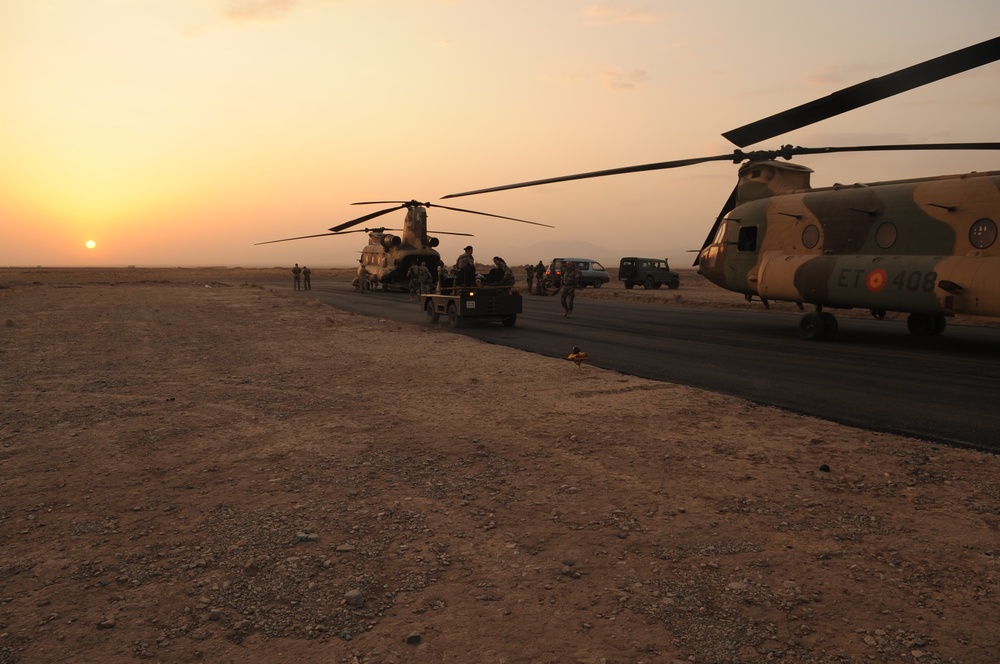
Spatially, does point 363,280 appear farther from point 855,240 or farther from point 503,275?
point 855,240

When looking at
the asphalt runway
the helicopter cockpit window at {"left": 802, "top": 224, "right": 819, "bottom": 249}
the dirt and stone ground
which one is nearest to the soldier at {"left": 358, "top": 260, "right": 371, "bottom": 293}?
the asphalt runway

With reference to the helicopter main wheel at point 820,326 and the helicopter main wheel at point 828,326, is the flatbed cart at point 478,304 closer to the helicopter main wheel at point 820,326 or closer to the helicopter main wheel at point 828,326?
the helicopter main wheel at point 820,326

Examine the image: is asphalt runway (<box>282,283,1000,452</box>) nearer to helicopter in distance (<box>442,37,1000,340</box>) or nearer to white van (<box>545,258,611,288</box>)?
helicopter in distance (<box>442,37,1000,340</box>)

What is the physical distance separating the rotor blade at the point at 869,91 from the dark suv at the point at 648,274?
37587mm

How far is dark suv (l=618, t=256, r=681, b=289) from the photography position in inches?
1827

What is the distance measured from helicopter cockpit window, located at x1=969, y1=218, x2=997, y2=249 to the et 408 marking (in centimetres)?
92

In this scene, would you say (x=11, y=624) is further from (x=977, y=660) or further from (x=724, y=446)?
(x=724, y=446)

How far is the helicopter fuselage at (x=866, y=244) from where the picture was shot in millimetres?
13086

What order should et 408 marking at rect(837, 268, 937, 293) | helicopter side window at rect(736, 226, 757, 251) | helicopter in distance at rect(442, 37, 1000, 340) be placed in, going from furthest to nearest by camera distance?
helicopter side window at rect(736, 226, 757, 251), et 408 marking at rect(837, 268, 937, 293), helicopter in distance at rect(442, 37, 1000, 340)

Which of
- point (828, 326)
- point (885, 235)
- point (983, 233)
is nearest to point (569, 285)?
point (828, 326)

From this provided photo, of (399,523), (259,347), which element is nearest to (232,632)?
(399,523)

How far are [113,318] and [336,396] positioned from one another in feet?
52.3

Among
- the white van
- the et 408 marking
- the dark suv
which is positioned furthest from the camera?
the dark suv

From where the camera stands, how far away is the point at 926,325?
53.2 ft
